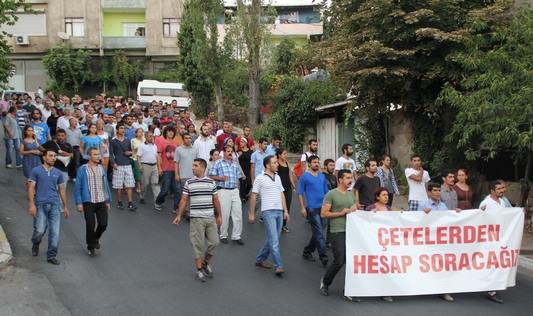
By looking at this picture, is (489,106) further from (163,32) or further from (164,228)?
(163,32)

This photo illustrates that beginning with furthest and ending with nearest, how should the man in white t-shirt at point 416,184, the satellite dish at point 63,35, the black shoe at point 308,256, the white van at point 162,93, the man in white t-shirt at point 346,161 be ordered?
the satellite dish at point 63,35 < the white van at point 162,93 < the man in white t-shirt at point 346,161 < the man in white t-shirt at point 416,184 < the black shoe at point 308,256

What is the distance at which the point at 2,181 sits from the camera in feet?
51.8

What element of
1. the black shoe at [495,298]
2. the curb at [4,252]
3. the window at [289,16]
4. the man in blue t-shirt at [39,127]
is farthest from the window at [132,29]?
the black shoe at [495,298]

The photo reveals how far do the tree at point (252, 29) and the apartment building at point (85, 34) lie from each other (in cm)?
1992

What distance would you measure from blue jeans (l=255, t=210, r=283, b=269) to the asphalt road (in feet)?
0.79

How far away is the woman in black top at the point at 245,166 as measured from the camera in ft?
47.4

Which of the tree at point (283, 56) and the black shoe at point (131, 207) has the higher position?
the tree at point (283, 56)

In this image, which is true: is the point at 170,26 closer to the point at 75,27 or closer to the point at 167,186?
the point at 75,27

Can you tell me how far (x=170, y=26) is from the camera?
4656 cm

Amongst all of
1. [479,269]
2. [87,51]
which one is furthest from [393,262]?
[87,51]

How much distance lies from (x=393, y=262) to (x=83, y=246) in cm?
528

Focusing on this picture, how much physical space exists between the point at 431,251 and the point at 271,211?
242 centimetres

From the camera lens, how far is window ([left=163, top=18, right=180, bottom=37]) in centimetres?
4647

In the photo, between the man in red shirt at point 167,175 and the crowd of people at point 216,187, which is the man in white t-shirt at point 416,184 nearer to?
the crowd of people at point 216,187
